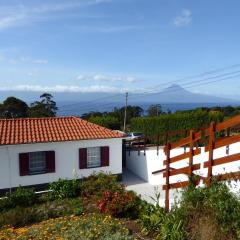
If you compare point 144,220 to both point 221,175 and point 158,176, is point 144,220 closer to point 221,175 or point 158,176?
point 221,175

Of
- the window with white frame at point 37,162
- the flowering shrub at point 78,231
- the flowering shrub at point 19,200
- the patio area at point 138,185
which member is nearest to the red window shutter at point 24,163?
the window with white frame at point 37,162

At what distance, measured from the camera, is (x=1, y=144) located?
18047 millimetres

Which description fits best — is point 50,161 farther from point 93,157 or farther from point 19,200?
point 19,200

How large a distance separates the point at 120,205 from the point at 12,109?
43835 millimetres

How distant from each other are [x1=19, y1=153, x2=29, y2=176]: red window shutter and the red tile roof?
2.32 ft

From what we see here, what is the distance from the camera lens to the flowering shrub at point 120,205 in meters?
10.2

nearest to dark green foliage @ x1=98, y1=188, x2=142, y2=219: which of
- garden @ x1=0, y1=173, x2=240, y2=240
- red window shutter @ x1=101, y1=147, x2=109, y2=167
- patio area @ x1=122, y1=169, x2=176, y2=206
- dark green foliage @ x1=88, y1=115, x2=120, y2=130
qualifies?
garden @ x1=0, y1=173, x2=240, y2=240

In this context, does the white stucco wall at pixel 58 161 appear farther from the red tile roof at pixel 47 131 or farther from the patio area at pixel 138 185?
the patio area at pixel 138 185

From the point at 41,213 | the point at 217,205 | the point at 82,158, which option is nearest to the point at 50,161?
the point at 82,158

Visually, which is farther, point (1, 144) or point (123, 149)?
point (123, 149)

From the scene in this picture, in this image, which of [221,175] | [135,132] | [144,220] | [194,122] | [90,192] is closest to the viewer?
[221,175]

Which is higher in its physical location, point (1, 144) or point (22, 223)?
point (1, 144)

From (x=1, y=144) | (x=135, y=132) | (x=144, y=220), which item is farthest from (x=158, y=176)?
(x=135, y=132)

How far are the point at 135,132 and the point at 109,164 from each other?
17592 millimetres
